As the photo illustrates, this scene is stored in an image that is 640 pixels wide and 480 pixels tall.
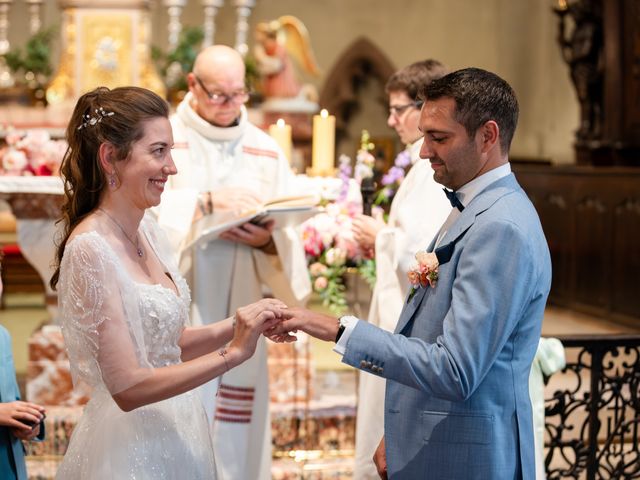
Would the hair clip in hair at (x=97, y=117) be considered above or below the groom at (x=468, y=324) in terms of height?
above

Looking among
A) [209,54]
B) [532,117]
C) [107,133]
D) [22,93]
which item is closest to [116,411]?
[107,133]

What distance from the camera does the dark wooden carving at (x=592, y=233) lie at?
27.5 feet

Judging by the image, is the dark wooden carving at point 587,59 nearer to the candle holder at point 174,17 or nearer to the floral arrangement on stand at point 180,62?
the floral arrangement on stand at point 180,62

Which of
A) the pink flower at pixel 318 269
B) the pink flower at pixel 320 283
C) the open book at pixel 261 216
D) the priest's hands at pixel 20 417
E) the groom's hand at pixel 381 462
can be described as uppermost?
the open book at pixel 261 216

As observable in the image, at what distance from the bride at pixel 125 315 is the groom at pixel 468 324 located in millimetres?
356

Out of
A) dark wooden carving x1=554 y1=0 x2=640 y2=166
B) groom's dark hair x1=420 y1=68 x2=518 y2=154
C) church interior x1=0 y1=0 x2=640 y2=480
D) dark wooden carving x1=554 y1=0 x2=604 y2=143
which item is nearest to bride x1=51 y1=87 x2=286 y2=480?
groom's dark hair x1=420 y1=68 x2=518 y2=154

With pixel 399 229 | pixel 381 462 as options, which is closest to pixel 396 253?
pixel 399 229

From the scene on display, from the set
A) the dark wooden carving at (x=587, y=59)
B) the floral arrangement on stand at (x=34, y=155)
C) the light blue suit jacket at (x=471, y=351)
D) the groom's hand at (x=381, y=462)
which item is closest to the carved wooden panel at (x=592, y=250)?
the dark wooden carving at (x=587, y=59)

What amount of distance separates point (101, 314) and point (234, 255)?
5.96 ft

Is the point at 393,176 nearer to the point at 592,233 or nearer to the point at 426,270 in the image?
the point at 426,270

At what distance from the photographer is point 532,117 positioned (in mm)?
12867

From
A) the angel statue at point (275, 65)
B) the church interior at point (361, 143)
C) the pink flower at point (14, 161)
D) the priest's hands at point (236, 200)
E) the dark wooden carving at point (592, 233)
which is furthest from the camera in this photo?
the angel statue at point (275, 65)

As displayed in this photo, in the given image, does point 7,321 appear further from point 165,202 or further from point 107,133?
point 107,133

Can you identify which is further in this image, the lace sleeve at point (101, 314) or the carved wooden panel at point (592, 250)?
the carved wooden panel at point (592, 250)
